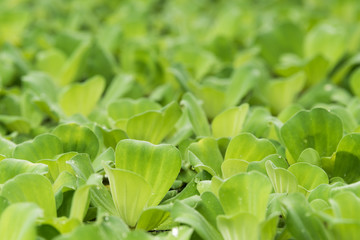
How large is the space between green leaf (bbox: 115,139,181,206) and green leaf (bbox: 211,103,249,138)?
1.00 ft

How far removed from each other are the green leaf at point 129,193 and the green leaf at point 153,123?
291mm

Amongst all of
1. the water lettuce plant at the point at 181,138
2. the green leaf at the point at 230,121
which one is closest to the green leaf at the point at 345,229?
the water lettuce plant at the point at 181,138

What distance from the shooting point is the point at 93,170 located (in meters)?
1.24

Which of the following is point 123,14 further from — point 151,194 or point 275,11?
point 151,194

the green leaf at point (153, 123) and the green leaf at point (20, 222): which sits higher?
the green leaf at point (20, 222)

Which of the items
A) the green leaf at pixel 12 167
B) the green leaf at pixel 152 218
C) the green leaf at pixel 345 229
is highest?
the green leaf at pixel 345 229

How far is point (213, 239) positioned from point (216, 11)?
8.24 feet

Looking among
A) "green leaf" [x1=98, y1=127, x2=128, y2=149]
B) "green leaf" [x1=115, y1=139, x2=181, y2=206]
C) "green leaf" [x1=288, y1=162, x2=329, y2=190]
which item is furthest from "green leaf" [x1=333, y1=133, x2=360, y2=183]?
"green leaf" [x1=98, y1=127, x2=128, y2=149]

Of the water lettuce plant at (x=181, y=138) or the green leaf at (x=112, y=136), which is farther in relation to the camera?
the green leaf at (x=112, y=136)

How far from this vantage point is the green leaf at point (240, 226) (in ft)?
3.10

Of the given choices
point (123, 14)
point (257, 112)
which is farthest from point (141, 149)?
point (123, 14)

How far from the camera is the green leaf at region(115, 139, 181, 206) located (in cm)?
118

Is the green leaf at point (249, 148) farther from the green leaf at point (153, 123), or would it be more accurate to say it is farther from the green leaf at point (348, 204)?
the green leaf at point (348, 204)

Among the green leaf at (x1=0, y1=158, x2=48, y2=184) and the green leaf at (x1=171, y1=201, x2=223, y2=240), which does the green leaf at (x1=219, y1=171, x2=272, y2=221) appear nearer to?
the green leaf at (x1=171, y1=201, x2=223, y2=240)
